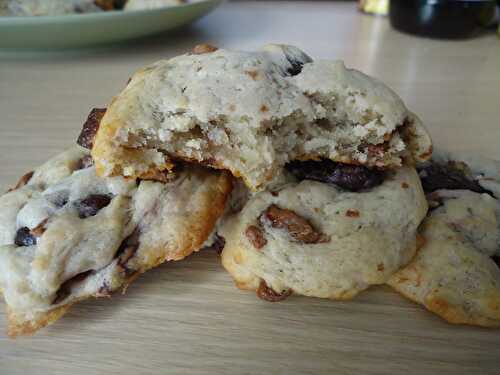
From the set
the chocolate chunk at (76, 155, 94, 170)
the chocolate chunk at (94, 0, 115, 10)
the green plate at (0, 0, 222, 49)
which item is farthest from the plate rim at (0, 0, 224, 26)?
the chocolate chunk at (76, 155, 94, 170)

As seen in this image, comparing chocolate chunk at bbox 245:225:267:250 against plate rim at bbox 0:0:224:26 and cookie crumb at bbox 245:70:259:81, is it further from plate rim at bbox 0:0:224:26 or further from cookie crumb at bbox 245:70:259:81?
plate rim at bbox 0:0:224:26

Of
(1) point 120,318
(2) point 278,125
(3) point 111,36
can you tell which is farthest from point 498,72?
(1) point 120,318

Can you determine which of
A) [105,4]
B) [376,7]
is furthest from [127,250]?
[376,7]

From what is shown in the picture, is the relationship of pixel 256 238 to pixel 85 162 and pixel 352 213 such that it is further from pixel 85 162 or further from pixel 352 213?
pixel 85 162

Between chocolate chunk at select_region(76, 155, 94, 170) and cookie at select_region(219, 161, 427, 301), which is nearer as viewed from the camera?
cookie at select_region(219, 161, 427, 301)

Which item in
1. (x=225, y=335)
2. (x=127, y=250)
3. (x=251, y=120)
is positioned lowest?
(x=225, y=335)

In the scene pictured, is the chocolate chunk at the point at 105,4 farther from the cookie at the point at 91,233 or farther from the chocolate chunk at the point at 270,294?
the chocolate chunk at the point at 270,294
